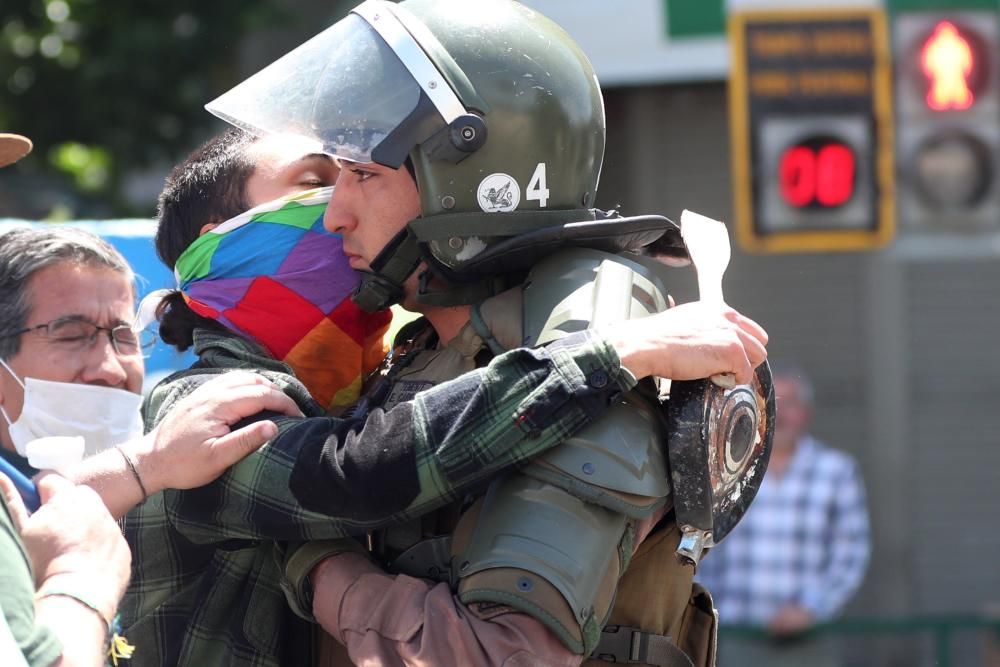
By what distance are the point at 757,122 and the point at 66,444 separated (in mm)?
5214

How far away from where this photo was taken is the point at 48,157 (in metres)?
10.8

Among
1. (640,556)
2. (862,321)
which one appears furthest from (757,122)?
(640,556)

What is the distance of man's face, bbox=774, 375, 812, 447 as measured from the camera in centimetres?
699

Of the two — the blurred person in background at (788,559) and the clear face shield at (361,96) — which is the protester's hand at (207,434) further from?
the blurred person in background at (788,559)

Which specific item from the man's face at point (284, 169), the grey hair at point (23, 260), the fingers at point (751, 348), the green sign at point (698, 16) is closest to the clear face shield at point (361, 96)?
the man's face at point (284, 169)

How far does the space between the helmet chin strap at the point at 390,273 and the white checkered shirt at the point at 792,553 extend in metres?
4.06

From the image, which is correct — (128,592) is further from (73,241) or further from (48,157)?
(48,157)

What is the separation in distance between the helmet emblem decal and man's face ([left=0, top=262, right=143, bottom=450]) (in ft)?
4.13

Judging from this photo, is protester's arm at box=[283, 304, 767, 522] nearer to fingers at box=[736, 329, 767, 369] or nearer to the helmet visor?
fingers at box=[736, 329, 767, 369]

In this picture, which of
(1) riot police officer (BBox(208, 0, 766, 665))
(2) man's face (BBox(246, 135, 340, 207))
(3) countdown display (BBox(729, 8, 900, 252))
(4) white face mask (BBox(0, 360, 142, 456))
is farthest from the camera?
(3) countdown display (BBox(729, 8, 900, 252))

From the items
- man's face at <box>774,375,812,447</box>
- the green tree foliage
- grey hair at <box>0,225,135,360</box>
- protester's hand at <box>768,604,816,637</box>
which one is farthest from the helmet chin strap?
the green tree foliage

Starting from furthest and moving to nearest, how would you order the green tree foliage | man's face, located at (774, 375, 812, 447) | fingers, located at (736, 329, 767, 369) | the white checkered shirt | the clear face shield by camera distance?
1. the green tree foliage
2. man's face, located at (774, 375, 812, 447)
3. the white checkered shirt
4. the clear face shield
5. fingers, located at (736, 329, 767, 369)

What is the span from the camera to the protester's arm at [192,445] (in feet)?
8.81

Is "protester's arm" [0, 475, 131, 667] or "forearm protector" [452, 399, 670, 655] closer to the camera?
"protester's arm" [0, 475, 131, 667]
